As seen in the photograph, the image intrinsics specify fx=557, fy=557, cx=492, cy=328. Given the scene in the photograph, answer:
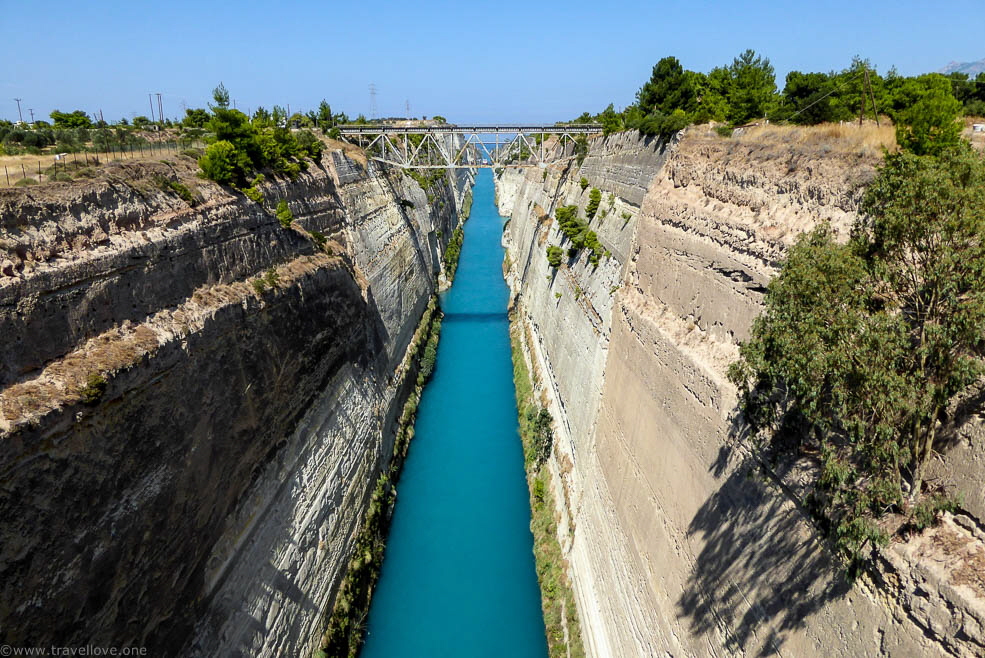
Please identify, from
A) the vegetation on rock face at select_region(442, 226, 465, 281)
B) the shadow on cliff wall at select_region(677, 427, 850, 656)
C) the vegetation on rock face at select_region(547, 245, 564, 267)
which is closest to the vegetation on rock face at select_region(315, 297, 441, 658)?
the shadow on cliff wall at select_region(677, 427, 850, 656)

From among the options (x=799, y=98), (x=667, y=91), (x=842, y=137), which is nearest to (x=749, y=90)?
(x=799, y=98)

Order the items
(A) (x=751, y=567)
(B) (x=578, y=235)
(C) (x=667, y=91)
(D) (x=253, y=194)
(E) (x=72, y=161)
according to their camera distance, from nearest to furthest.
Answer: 1. (A) (x=751, y=567)
2. (E) (x=72, y=161)
3. (D) (x=253, y=194)
4. (B) (x=578, y=235)
5. (C) (x=667, y=91)

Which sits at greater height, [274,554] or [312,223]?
[312,223]

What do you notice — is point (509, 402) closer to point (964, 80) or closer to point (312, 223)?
point (312, 223)

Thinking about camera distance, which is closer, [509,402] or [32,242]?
[32,242]

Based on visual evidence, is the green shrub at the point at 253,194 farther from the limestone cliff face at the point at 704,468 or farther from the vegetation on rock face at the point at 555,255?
the vegetation on rock face at the point at 555,255

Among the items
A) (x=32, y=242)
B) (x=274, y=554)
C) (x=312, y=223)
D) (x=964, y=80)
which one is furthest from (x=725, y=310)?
(x=964, y=80)

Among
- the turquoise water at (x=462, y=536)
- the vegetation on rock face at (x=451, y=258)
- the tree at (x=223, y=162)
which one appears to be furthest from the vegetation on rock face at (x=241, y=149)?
the vegetation on rock face at (x=451, y=258)

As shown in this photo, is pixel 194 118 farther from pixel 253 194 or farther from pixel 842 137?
pixel 842 137
